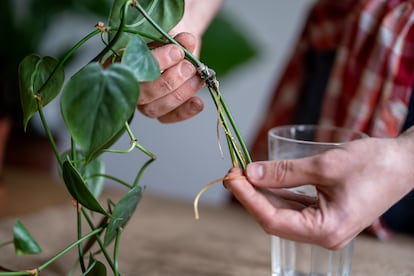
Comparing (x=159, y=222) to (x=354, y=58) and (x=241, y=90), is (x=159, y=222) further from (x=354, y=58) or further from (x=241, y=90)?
(x=241, y=90)

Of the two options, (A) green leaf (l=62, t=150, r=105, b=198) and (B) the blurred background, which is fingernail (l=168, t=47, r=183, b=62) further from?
(B) the blurred background

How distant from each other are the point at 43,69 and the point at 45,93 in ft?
0.08

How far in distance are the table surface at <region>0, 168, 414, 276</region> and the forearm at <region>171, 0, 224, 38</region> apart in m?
0.25

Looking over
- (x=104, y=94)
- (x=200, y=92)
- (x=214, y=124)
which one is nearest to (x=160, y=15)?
(x=104, y=94)

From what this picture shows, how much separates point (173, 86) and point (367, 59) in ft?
1.11

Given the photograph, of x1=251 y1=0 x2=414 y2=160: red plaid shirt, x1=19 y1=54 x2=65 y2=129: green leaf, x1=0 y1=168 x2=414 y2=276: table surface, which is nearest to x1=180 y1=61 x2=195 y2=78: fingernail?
x1=19 y1=54 x2=65 y2=129: green leaf

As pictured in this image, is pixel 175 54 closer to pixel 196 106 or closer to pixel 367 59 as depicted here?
pixel 196 106

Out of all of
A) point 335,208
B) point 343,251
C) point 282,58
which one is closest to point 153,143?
point 282,58

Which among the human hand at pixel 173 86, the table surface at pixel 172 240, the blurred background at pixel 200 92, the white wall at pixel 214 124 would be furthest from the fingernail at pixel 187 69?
the white wall at pixel 214 124

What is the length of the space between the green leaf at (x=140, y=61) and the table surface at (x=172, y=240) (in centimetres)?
26

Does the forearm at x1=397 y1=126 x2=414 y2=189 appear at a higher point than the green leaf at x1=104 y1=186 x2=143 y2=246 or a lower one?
higher

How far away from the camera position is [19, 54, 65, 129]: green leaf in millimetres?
447

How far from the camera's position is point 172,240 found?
0.72 metres

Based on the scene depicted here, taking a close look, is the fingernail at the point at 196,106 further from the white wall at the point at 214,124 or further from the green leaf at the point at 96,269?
the white wall at the point at 214,124
